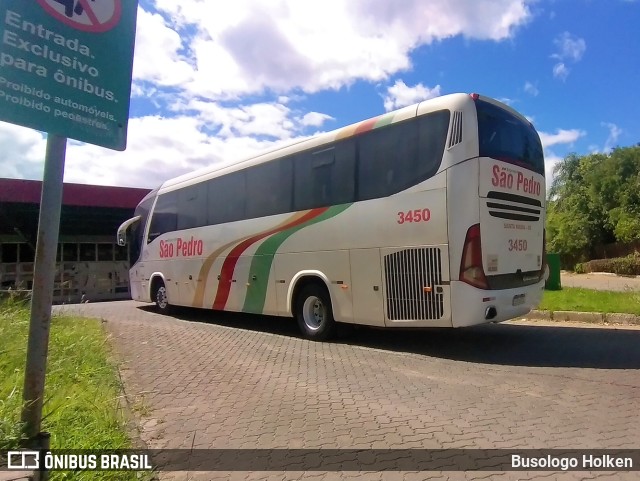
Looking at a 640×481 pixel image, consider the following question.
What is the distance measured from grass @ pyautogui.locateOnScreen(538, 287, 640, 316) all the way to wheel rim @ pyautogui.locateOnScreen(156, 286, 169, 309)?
9.42 m

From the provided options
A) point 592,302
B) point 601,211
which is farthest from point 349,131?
point 601,211

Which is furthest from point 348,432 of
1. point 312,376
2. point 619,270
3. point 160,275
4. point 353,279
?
point 619,270

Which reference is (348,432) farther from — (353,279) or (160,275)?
(160,275)

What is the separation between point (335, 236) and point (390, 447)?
182 inches

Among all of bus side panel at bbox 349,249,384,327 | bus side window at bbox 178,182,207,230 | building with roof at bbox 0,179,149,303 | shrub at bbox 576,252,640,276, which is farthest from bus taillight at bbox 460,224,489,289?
shrub at bbox 576,252,640,276

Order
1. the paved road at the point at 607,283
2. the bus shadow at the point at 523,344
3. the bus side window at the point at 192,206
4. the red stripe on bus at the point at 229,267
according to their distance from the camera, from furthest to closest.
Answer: the paved road at the point at 607,283 → the bus side window at the point at 192,206 → the red stripe on bus at the point at 229,267 → the bus shadow at the point at 523,344

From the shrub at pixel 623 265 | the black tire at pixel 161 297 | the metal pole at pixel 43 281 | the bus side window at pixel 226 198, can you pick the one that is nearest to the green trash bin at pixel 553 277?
the bus side window at pixel 226 198

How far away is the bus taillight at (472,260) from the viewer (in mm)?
6688

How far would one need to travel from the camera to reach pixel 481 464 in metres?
3.59

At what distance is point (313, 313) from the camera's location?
357 inches

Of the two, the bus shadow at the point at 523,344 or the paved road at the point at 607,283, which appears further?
the paved road at the point at 607,283

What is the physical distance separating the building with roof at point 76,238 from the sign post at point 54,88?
18.5 meters

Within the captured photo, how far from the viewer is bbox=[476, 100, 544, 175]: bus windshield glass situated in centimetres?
691

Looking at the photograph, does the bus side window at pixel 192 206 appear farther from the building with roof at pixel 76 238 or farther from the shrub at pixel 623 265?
the shrub at pixel 623 265
